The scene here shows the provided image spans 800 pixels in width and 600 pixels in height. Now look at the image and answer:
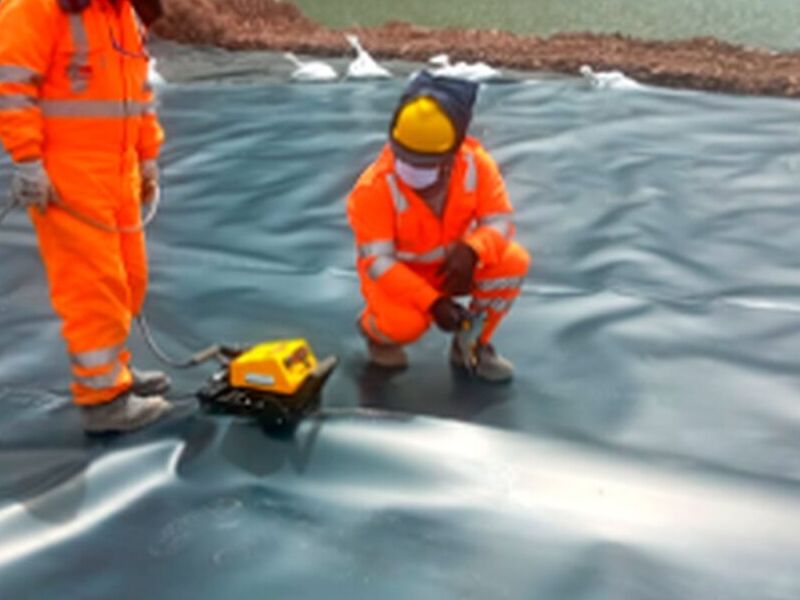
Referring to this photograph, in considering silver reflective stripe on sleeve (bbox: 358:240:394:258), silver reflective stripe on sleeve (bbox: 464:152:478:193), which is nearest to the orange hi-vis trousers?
silver reflective stripe on sleeve (bbox: 358:240:394:258)

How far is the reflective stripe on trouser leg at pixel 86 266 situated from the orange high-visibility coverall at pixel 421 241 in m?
0.61

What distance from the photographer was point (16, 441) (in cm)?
212

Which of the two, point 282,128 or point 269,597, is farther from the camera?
point 282,128

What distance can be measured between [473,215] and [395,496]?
822 mm

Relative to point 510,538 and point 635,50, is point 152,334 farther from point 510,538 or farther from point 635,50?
point 635,50

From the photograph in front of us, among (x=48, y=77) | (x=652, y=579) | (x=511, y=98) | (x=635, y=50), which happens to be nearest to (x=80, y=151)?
(x=48, y=77)

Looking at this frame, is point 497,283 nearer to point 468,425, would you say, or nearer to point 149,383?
point 468,425

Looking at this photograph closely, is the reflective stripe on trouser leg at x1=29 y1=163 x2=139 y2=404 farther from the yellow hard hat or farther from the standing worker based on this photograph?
the yellow hard hat

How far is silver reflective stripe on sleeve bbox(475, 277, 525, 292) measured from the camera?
230 centimetres

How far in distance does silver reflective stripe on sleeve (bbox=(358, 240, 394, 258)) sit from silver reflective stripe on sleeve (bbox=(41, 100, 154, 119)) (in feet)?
2.14

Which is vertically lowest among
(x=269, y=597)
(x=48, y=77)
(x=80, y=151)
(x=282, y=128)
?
(x=269, y=597)

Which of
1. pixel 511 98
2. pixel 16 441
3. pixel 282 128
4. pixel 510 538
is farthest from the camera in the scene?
pixel 511 98

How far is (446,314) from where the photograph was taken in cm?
219

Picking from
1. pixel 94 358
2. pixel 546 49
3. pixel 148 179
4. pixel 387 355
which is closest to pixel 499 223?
pixel 387 355
